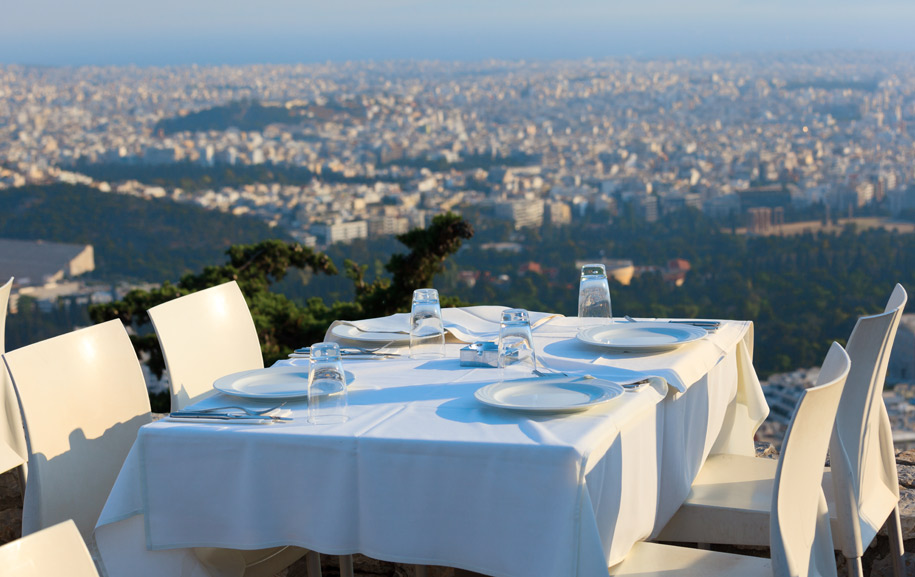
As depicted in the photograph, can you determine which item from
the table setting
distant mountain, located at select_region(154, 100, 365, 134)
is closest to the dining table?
the table setting

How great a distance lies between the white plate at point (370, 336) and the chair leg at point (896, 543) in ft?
3.61

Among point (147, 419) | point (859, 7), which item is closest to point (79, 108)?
point (859, 7)

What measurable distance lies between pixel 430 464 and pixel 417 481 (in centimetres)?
3

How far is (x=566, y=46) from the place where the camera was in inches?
→ 1251

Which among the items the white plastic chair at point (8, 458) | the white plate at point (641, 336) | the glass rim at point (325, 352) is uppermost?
the glass rim at point (325, 352)

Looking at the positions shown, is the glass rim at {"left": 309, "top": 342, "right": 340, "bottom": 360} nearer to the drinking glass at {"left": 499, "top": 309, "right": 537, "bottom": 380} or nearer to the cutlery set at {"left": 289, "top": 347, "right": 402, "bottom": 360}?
the drinking glass at {"left": 499, "top": 309, "right": 537, "bottom": 380}

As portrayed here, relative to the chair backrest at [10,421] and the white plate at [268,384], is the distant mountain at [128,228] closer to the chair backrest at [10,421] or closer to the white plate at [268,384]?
the chair backrest at [10,421]

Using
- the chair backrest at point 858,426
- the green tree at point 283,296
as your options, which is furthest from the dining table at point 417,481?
the green tree at point 283,296

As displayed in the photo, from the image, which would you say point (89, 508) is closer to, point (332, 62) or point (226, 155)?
point (226, 155)

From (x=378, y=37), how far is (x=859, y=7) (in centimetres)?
1662

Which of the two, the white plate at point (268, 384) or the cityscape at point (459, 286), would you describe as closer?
Result: the cityscape at point (459, 286)

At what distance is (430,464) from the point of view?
49.8 inches

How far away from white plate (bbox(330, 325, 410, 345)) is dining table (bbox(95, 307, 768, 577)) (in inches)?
14.4

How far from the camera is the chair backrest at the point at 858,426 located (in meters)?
1.66
